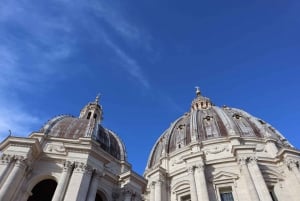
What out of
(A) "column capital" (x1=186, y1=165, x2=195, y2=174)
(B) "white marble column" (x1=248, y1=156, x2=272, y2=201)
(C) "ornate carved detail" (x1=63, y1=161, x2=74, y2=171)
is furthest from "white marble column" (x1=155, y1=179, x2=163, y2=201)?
(C) "ornate carved detail" (x1=63, y1=161, x2=74, y2=171)

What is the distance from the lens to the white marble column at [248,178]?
2099 centimetres

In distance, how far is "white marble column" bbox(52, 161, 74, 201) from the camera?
1706 centimetres

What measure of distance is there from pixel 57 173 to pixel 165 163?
14.4m

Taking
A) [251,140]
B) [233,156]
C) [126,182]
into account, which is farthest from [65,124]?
[251,140]

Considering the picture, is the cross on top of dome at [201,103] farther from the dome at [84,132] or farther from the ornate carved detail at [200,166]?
the ornate carved detail at [200,166]

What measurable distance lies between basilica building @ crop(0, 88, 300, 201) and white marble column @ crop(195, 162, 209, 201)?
8cm

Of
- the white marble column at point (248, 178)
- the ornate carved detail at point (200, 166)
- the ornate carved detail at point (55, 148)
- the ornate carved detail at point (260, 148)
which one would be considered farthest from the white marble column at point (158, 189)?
the ornate carved detail at point (260, 148)

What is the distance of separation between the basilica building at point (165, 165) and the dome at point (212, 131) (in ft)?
0.39

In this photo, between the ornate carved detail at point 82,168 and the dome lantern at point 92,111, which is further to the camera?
the dome lantern at point 92,111

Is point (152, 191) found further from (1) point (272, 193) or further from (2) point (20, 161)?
(2) point (20, 161)

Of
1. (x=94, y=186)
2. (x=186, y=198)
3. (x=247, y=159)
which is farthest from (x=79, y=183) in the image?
(x=247, y=159)

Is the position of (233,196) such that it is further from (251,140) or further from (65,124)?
(65,124)

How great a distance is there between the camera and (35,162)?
829 inches

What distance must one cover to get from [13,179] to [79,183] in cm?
470
